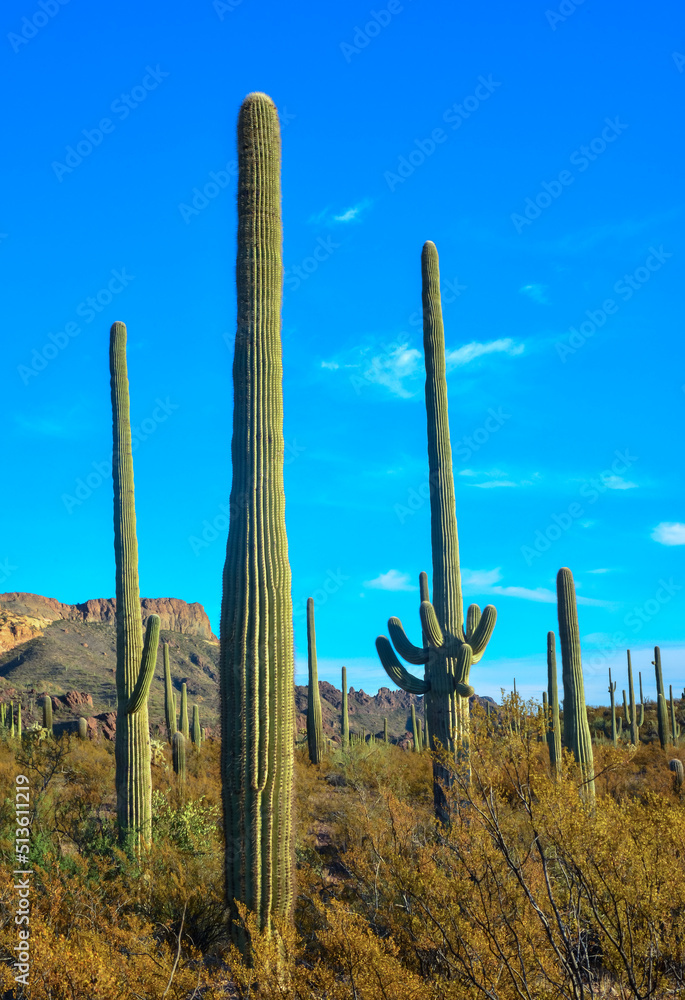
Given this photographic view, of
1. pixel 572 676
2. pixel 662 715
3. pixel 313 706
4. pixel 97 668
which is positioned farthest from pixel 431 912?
pixel 97 668

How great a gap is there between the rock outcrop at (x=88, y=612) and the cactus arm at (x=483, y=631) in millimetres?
48041

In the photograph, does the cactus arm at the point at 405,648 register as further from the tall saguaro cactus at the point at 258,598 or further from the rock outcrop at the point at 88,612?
the rock outcrop at the point at 88,612

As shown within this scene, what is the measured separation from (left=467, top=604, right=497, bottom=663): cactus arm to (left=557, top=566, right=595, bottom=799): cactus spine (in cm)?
309

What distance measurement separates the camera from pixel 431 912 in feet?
22.4

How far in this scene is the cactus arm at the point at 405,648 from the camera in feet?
42.9

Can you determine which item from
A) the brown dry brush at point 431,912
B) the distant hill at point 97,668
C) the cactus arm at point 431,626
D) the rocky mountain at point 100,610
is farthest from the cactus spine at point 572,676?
the rocky mountain at point 100,610

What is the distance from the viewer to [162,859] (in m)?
10.0

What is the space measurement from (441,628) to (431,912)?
663cm

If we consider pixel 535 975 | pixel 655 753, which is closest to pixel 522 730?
pixel 535 975

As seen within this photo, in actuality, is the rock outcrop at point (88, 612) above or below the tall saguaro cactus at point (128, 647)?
above

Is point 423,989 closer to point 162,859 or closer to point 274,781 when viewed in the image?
point 274,781

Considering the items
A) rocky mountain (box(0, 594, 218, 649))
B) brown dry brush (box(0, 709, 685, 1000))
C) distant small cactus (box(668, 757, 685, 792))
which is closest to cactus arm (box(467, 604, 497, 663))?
brown dry brush (box(0, 709, 685, 1000))

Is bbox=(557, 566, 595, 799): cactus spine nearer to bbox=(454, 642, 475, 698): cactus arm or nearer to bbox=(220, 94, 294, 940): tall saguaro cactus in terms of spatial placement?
bbox=(454, 642, 475, 698): cactus arm

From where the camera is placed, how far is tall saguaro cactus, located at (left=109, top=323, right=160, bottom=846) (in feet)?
38.3
